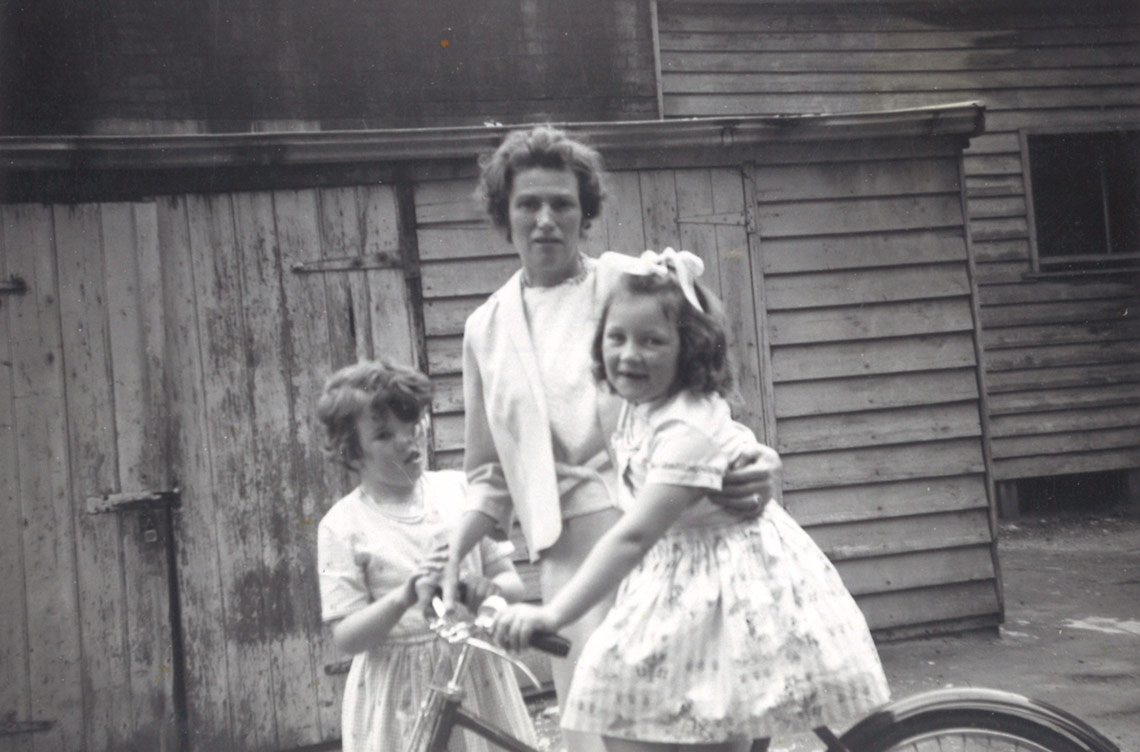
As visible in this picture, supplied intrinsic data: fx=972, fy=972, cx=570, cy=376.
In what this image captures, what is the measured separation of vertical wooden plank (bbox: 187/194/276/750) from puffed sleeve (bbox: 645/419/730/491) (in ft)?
10.4

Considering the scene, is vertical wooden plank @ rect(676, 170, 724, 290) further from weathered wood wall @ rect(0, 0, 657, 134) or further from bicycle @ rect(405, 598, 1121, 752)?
bicycle @ rect(405, 598, 1121, 752)

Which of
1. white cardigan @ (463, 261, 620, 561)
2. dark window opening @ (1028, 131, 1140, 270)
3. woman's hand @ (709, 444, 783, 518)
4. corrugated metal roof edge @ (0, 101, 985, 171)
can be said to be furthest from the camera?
dark window opening @ (1028, 131, 1140, 270)

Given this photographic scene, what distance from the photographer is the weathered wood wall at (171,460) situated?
13.7 feet

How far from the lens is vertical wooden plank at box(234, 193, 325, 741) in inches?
172

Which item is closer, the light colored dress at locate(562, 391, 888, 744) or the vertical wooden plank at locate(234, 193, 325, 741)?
the light colored dress at locate(562, 391, 888, 744)

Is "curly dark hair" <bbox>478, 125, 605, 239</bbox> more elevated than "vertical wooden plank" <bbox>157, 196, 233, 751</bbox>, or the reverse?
"curly dark hair" <bbox>478, 125, 605, 239</bbox>

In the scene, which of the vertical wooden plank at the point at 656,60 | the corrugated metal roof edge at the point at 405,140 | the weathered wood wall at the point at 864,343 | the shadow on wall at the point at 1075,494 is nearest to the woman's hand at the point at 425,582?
the corrugated metal roof edge at the point at 405,140

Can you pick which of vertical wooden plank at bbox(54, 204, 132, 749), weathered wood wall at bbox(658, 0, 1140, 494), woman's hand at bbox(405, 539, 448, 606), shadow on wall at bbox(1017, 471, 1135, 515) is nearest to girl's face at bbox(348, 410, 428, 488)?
woman's hand at bbox(405, 539, 448, 606)

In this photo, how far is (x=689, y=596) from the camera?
1.64m

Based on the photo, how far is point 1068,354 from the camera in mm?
8586

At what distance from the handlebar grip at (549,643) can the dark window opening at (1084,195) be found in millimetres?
8627

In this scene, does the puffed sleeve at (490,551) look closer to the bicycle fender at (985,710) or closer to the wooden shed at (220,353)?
the bicycle fender at (985,710)

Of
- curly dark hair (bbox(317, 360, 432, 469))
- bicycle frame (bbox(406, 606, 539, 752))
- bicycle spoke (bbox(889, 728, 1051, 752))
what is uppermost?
curly dark hair (bbox(317, 360, 432, 469))

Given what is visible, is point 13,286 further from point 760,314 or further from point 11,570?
point 760,314
